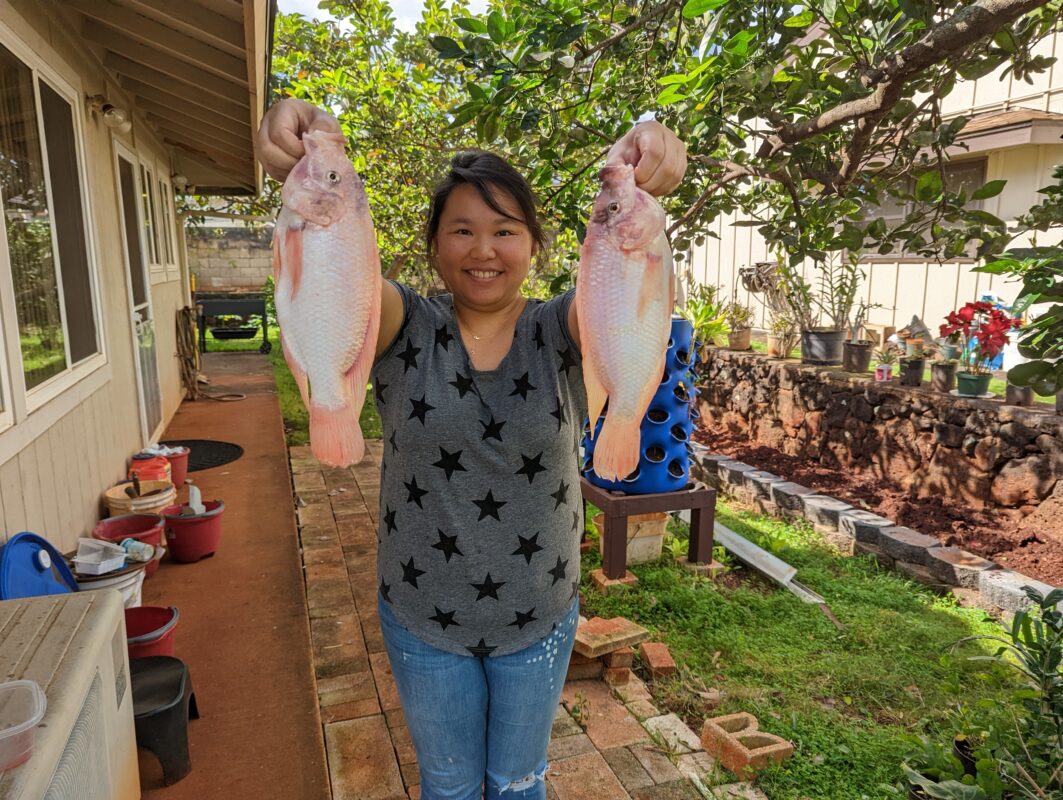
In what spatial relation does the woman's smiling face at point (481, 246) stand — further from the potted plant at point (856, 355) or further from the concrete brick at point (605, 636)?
the potted plant at point (856, 355)

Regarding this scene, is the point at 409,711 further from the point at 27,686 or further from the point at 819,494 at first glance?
the point at 819,494

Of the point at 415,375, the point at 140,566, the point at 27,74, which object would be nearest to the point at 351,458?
the point at 415,375

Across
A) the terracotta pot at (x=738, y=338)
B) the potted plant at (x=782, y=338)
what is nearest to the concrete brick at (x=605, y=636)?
the potted plant at (x=782, y=338)

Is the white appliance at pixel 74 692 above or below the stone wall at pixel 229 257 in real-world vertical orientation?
below

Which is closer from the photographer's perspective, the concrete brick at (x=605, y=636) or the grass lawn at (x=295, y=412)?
the concrete brick at (x=605, y=636)

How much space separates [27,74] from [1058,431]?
6478 mm

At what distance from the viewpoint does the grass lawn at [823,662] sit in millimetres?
2854

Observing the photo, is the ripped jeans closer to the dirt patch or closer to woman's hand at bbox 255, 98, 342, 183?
woman's hand at bbox 255, 98, 342, 183

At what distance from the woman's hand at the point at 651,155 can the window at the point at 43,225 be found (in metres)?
2.75

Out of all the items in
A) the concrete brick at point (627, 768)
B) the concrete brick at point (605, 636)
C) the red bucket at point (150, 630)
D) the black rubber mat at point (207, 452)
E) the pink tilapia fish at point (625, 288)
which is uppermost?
the pink tilapia fish at point (625, 288)

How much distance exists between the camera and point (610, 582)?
422 cm

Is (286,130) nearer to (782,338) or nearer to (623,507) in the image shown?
(623,507)

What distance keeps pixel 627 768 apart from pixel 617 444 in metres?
1.89

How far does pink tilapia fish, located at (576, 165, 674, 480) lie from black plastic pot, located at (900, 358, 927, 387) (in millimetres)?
6046
